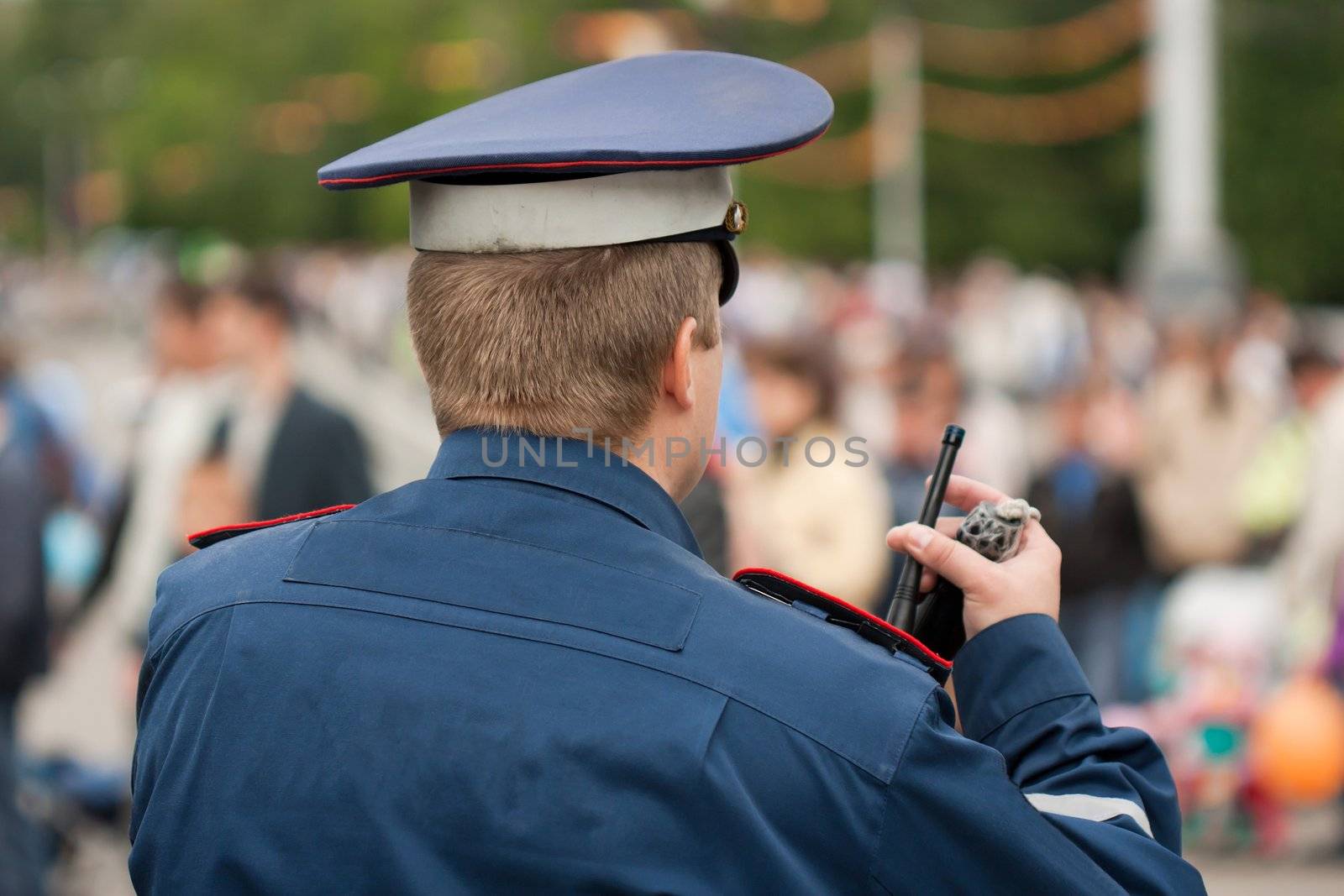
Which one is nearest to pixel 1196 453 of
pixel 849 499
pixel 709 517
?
pixel 849 499

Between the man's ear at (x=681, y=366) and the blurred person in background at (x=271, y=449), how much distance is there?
3.51 metres

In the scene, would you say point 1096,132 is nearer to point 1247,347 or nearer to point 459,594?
point 1247,347

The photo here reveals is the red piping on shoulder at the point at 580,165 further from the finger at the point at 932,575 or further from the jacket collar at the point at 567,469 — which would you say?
the finger at the point at 932,575

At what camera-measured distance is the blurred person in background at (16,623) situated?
4.77 m

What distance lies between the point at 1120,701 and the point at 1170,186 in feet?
→ 43.8

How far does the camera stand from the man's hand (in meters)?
1.79

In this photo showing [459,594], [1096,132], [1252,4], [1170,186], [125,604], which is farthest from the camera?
[1096,132]

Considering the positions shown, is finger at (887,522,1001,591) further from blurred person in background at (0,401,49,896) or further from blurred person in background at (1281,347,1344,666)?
blurred person in background at (1281,347,1344,666)

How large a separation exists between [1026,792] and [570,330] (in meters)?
0.68

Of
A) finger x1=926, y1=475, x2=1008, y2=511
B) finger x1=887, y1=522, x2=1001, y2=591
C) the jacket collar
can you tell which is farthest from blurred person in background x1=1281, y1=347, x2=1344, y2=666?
the jacket collar

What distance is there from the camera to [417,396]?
69.8 feet

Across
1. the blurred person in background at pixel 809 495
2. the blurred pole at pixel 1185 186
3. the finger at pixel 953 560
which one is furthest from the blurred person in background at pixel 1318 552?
the blurred pole at pixel 1185 186

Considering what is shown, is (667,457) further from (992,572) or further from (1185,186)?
(1185,186)

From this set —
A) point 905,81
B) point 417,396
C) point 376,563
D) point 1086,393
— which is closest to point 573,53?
point 905,81
